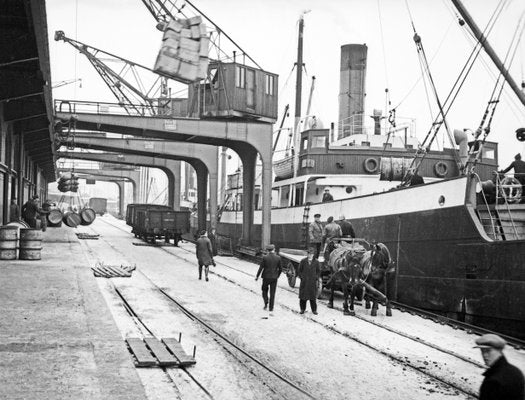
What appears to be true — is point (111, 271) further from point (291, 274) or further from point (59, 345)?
point (59, 345)

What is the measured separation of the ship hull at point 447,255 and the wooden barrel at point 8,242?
1193 cm

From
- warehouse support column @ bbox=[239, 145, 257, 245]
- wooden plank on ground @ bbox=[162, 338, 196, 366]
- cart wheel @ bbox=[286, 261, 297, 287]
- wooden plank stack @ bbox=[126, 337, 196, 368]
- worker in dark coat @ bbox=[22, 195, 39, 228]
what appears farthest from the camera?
warehouse support column @ bbox=[239, 145, 257, 245]

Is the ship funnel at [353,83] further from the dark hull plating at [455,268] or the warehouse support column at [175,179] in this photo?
the warehouse support column at [175,179]

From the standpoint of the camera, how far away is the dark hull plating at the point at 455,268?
44.7 feet

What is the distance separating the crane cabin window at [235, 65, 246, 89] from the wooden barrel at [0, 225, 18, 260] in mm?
12593

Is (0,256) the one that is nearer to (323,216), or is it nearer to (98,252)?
(98,252)

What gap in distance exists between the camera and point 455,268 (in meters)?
15.6

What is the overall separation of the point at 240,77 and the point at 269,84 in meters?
1.87

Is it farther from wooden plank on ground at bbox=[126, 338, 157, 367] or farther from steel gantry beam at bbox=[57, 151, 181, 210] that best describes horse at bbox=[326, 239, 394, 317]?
steel gantry beam at bbox=[57, 151, 181, 210]

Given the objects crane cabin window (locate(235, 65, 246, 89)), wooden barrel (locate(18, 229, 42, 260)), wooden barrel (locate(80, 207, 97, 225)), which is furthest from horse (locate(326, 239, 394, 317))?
wooden barrel (locate(80, 207, 97, 225))

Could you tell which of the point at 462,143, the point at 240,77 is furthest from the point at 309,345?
the point at 240,77

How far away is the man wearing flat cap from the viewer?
494 cm

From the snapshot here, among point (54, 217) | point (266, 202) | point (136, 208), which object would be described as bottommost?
point (54, 217)

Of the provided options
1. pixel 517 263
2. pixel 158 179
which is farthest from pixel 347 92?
pixel 158 179
